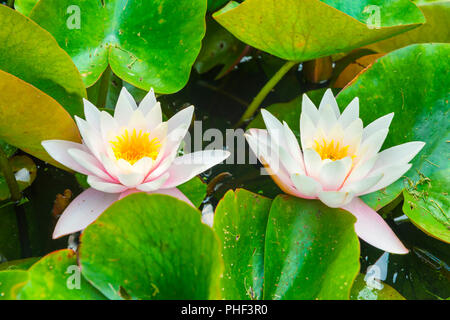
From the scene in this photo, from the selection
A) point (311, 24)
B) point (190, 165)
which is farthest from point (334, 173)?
point (311, 24)

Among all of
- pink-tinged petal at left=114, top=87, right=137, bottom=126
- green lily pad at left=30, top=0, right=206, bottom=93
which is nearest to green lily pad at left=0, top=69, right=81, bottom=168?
pink-tinged petal at left=114, top=87, right=137, bottom=126

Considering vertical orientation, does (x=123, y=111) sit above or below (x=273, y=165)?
above

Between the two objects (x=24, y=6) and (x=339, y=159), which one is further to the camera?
(x=24, y=6)

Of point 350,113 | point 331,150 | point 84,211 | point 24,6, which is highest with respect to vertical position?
→ point 24,6

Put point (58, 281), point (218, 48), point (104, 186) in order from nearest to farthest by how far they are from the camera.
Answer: point (58, 281)
point (104, 186)
point (218, 48)

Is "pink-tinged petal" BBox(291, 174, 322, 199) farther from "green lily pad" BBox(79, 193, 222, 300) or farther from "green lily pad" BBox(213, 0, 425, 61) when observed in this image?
"green lily pad" BBox(213, 0, 425, 61)

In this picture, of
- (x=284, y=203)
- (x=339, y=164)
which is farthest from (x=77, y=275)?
(x=339, y=164)

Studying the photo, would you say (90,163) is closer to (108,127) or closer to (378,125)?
(108,127)
